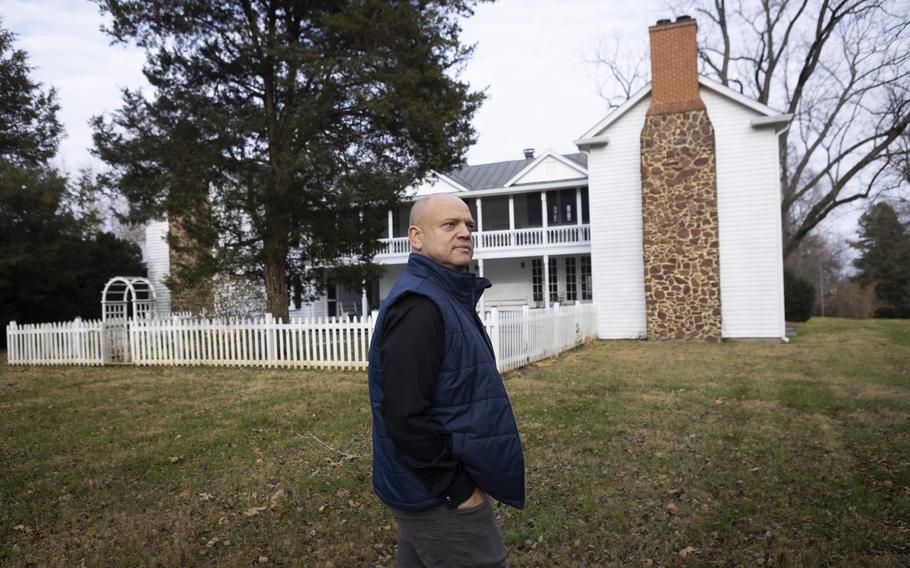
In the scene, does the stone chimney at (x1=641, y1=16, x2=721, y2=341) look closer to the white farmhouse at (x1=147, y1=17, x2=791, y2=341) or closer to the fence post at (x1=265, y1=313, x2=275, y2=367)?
the white farmhouse at (x1=147, y1=17, x2=791, y2=341)

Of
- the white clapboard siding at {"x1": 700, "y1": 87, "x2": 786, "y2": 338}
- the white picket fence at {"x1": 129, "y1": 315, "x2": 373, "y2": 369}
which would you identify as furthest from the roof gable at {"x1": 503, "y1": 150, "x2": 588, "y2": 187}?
the white picket fence at {"x1": 129, "y1": 315, "x2": 373, "y2": 369}

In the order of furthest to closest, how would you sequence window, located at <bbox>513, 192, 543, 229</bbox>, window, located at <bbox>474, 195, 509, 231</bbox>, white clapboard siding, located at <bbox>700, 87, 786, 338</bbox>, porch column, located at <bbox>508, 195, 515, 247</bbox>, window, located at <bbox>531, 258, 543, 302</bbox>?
window, located at <bbox>474, 195, 509, 231</bbox> < window, located at <bbox>531, 258, 543, 302</bbox> < window, located at <bbox>513, 192, 543, 229</bbox> < porch column, located at <bbox>508, 195, 515, 247</bbox> < white clapboard siding, located at <bbox>700, 87, 786, 338</bbox>

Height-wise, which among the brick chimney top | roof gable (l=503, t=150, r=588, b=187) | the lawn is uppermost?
the brick chimney top

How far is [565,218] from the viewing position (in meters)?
25.0

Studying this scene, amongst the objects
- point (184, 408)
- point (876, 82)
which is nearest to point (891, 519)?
point (184, 408)

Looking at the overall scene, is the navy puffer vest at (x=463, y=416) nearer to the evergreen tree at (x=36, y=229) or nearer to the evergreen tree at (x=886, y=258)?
the evergreen tree at (x=36, y=229)

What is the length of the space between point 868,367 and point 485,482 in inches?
476

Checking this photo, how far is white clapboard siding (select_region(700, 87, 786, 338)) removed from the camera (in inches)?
671

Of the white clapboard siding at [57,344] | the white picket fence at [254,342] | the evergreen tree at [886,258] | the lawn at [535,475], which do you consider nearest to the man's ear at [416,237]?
the lawn at [535,475]

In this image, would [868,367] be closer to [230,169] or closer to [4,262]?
[230,169]

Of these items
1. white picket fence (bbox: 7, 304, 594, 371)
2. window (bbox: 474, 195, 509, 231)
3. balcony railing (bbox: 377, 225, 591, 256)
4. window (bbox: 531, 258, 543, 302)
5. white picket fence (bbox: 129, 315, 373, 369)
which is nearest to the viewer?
white picket fence (bbox: 7, 304, 594, 371)

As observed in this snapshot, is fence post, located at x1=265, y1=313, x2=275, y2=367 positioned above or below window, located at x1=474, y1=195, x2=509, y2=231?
below

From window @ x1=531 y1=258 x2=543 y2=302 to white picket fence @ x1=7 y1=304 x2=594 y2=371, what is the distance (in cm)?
1030

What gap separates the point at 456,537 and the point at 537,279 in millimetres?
24564
